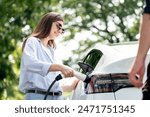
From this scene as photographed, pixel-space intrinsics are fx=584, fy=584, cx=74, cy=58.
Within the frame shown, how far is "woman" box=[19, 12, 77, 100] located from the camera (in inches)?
212

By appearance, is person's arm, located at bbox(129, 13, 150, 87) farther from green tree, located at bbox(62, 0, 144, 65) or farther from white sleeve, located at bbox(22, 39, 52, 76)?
green tree, located at bbox(62, 0, 144, 65)

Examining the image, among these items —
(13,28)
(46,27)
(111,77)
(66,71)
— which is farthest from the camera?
(13,28)

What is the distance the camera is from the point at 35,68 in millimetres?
5371

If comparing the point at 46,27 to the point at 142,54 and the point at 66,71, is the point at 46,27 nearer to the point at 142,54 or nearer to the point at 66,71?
the point at 66,71

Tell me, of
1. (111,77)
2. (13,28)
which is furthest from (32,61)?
(13,28)

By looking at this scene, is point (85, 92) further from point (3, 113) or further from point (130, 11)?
point (130, 11)

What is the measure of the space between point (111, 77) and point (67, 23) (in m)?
25.1

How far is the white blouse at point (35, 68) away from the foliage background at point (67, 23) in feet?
35.0

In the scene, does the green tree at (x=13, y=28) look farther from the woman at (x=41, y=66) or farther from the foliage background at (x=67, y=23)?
the woman at (x=41, y=66)

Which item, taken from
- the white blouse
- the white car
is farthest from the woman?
the white car

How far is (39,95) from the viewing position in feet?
18.0

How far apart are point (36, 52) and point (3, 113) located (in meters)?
0.66

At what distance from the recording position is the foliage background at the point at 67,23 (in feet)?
56.0

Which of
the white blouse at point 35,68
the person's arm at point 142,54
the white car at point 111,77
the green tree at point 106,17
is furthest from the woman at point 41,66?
the green tree at point 106,17
